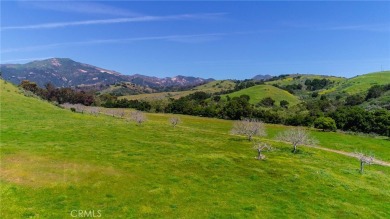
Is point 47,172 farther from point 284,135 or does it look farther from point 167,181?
point 284,135

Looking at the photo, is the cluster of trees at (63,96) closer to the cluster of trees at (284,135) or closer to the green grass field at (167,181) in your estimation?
the green grass field at (167,181)

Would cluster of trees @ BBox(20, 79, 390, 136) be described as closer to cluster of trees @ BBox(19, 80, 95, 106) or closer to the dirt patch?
cluster of trees @ BBox(19, 80, 95, 106)

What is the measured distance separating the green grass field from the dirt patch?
0.11 meters

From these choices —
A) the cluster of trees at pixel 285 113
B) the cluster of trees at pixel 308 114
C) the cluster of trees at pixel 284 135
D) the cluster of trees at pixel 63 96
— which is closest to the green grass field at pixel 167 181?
the cluster of trees at pixel 284 135

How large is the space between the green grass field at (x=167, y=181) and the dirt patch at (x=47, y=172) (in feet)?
0.35

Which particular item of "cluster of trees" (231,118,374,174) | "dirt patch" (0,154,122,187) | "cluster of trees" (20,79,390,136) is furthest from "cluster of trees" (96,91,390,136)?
"dirt patch" (0,154,122,187)

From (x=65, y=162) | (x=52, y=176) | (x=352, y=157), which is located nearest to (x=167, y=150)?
(x=65, y=162)

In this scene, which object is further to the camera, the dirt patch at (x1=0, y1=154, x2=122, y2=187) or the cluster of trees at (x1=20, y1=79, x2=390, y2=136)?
the cluster of trees at (x1=20, y1=79, x2=390, y2=136)

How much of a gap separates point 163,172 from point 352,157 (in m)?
51.2

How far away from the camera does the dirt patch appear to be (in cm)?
3631

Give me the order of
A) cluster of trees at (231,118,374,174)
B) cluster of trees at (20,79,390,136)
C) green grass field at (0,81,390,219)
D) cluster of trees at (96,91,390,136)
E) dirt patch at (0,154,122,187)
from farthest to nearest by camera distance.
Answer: cluster of trees at (20,79,390,136)
cluster of trees at (96,91,390,136)
cluster of trees at (231,118,374,174)
dirt patch at (0,154,122,187)
green grass field at (0,81,390,219)

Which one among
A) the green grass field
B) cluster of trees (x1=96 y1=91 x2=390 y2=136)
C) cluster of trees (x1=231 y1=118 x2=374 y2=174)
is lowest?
the green grass field

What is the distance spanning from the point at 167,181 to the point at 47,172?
14840mm

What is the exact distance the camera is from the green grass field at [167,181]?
32219mm
